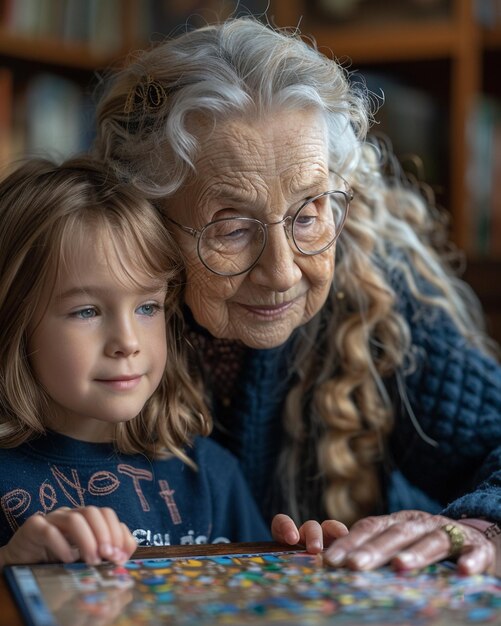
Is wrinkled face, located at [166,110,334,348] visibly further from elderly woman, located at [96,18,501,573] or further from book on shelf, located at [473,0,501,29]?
book on shelf, located at [473,0,501,29]

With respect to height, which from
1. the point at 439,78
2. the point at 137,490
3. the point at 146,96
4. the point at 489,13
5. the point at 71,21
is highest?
the point at 71,21

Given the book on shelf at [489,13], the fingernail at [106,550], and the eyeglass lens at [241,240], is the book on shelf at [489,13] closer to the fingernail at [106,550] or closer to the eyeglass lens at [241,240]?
the eyeglass lens at [241,240]

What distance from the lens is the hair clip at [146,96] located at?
1.37m

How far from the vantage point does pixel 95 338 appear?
122 centimetres

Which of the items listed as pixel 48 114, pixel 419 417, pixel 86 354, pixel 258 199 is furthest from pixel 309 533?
pixel 48 114

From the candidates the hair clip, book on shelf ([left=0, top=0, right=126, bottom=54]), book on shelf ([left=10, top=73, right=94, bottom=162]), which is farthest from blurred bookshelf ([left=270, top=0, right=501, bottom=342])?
the hair clip

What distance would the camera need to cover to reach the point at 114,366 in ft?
4.02

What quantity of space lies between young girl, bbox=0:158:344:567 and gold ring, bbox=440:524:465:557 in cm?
14

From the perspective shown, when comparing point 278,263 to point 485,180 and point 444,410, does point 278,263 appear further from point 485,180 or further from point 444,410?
point 485,180

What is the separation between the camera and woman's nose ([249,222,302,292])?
1.33 metres

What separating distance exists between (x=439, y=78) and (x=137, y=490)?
1.87 m

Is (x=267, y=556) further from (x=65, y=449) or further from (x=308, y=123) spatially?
(x=308, y=123)

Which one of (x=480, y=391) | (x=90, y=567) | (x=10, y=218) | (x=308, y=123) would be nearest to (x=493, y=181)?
(x=480, y=391)

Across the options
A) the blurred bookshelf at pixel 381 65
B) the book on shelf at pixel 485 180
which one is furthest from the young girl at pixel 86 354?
the book on shelf at pixel 485 180
